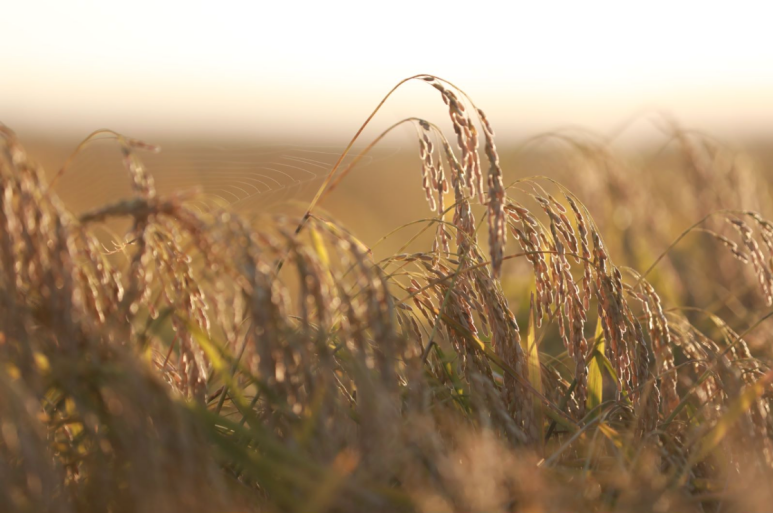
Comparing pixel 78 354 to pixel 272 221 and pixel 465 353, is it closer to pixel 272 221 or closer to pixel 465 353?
pixel 272 221

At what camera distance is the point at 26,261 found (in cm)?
118

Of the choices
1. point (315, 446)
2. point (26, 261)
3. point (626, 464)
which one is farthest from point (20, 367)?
point (626, 464)

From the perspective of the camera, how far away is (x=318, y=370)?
4.88 feet

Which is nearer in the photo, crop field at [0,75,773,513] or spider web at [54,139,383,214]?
crop field at [0,75,773,513]

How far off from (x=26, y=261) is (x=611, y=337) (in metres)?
Answer: 1.22

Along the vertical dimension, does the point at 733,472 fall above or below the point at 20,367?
below

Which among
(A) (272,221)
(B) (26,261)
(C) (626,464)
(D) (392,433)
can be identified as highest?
(A) (272,221)

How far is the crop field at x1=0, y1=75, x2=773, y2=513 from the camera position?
3.43 ft

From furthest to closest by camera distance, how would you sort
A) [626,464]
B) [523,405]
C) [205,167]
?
[205,167] < [523,405] < [626,464]

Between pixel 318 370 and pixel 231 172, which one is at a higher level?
pixel 231 172

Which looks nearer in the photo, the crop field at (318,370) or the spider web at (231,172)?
the crop field at (318,370)

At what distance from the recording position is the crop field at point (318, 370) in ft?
3.43

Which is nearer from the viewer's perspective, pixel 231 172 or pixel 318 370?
pixel 318 370

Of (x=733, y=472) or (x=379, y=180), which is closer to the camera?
(x=733, y=472)
